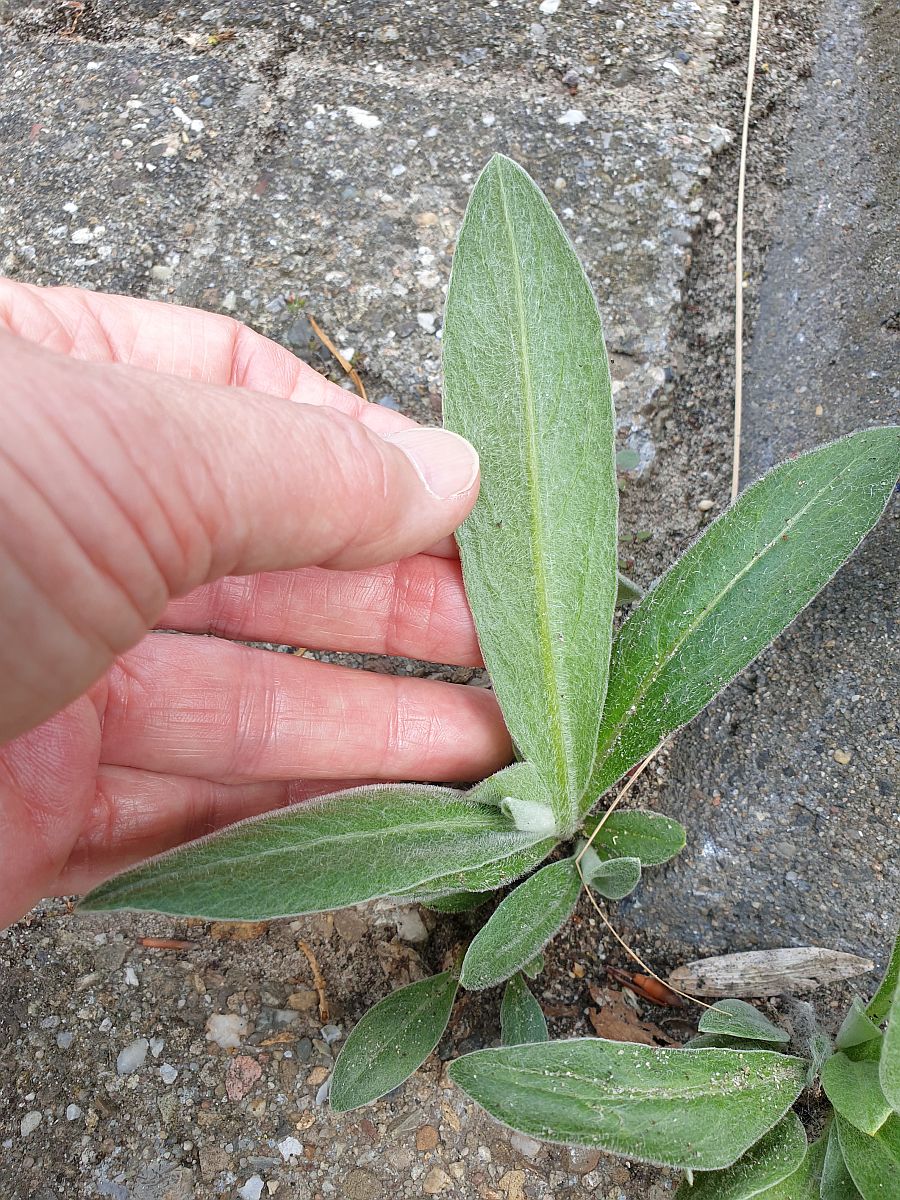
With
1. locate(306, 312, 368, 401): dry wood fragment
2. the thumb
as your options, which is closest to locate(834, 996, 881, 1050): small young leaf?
the thumb

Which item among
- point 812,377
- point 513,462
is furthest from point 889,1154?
point 812,377

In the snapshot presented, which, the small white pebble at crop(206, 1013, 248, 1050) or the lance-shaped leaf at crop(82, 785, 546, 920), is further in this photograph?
the small white pebble at crop(206, 1013, 248, 1050)

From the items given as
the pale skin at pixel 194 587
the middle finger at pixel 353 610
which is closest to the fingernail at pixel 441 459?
the pale skin at pixel 194 587

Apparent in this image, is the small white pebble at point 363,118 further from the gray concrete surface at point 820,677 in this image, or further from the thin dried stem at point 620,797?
the thin dried stem at point 620,797

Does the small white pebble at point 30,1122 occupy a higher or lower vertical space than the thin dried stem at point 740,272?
lower

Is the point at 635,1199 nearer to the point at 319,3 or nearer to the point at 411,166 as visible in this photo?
the point at 411,166

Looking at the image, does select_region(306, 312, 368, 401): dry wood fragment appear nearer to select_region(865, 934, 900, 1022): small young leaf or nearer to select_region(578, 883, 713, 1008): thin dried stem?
select_region(578, 883, 713, 1008): thin dried stem
